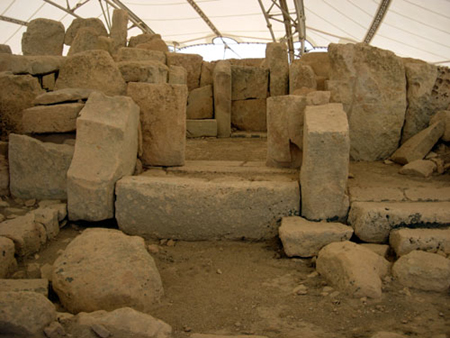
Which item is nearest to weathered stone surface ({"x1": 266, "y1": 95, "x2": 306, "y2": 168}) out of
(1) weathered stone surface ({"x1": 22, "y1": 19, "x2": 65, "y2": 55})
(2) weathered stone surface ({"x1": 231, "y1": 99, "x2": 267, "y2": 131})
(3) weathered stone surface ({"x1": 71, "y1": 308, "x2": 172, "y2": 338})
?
(3) weathered stone surface ({"x1": 71, "y1": 308, "x2": 172, "y2": 338})

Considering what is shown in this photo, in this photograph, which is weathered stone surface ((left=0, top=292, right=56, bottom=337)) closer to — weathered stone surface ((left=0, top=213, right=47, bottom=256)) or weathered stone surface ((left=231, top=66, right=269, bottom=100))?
weathered stone surface ((left=0, top=213, right=47, bottom=256))

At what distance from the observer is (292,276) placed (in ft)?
9.66

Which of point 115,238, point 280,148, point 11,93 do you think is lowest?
point 115,238

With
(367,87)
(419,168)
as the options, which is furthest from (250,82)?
(419,168)

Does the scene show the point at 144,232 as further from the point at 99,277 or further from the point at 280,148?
the point at 280,148

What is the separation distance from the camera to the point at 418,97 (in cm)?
447

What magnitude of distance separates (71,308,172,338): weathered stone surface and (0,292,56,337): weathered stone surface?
0.47 ft

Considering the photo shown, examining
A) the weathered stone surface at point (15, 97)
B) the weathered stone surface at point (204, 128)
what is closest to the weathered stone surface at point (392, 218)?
the weathered stone surface at point (15, 97)

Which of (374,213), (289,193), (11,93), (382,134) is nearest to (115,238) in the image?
(289,193)

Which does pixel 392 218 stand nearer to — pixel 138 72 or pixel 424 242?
pixel 424 242

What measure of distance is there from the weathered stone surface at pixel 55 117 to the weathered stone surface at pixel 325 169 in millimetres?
2058

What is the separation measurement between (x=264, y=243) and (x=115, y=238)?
1.26m

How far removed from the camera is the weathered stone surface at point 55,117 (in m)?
3.84

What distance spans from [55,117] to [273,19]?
38.2 feet
